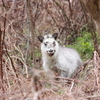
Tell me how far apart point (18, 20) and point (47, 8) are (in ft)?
3.94

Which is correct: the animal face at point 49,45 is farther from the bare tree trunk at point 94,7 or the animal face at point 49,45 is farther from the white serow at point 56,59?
the bare tree trunk at point 94,7

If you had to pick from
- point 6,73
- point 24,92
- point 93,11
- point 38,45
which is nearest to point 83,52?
point 38,45

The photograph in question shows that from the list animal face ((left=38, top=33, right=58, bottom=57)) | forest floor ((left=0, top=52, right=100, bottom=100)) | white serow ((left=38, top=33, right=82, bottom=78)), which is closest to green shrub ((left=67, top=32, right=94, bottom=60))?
white serow ((left=38, top=33, right=82, bottom=78))

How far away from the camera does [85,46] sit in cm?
971

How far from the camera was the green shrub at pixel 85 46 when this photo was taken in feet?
31.7

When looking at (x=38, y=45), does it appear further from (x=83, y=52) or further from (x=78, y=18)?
(x=78, y=18)

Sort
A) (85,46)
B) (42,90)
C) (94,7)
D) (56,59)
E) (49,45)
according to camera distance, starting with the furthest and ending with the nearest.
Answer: (85,46) < (56,59) < (49,45) < (94,7) < (42,90)

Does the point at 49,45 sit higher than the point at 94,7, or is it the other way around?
the point at 94,7

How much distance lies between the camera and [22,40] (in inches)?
387

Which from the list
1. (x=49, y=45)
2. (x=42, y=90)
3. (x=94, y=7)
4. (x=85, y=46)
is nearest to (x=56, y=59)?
(x=49, y=45)

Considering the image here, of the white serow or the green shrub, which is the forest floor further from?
the green shrub

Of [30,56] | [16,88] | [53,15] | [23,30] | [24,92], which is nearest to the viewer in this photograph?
[24,92]

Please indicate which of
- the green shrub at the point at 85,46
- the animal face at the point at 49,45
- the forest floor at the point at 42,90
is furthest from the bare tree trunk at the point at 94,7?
the green shrub at the point at 85,46

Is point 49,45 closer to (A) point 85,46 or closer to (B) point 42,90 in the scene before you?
(A) point 85,46
